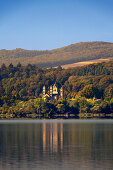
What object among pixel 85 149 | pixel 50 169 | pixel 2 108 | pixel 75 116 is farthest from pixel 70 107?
pixel 50 169

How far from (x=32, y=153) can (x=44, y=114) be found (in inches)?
5768

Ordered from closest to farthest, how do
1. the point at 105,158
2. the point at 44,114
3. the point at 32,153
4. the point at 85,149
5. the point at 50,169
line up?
1. the point at 50,169
2. the point at 105,158
3. the point at 32,153
4. the point at 85,149
5. the point at 44,114

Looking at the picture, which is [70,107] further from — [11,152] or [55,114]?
[11,152]

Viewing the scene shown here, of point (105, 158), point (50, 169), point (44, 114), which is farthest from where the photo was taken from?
point (44, 114)

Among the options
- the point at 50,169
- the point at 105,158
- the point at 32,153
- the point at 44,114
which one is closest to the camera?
the point at 50,169

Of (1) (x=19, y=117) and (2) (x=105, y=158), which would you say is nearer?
(2) (x=105, y=158)

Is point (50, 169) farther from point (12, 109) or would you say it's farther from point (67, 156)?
point (12, 109)

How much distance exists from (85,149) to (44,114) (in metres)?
143

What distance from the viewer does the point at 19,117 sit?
192625mm

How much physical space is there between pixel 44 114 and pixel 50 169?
6145 inches

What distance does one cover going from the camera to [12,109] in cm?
18875

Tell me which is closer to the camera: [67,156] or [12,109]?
[67,156]

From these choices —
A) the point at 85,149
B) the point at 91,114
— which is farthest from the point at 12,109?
the point at 85,149

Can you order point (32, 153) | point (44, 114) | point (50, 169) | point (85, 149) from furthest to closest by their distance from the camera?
1. point (44, 114)
2. point (85, 149)
3. point (32, 153)
4. point (50, 169)
